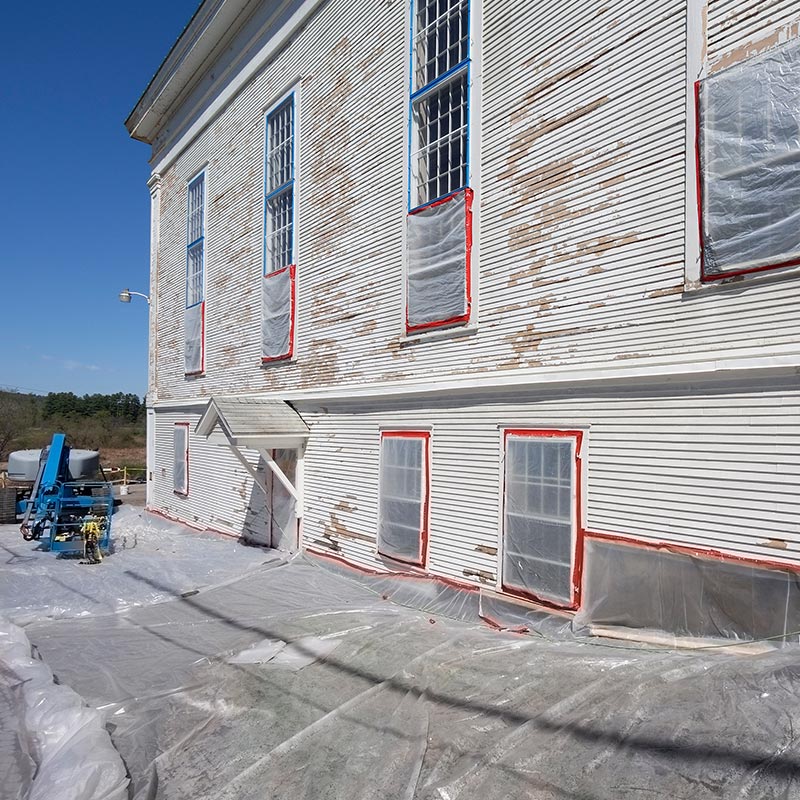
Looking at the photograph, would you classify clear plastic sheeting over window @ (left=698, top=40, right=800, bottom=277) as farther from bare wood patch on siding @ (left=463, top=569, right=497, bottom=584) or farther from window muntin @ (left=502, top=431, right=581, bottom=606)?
bare wood patch on siding @ (left=463, top=569, right=497, bottom=584)

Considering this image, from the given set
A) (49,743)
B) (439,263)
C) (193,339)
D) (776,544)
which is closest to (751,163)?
(776,544)

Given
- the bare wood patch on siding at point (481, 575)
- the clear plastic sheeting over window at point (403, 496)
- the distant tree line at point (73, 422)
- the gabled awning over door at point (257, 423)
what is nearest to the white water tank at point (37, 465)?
the gabled awning over door at point (257, 423)

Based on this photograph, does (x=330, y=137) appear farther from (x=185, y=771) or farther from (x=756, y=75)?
(x=185, y=771)

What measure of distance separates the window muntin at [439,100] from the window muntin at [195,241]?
8.70 meters

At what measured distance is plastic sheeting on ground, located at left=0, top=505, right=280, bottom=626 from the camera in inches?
344

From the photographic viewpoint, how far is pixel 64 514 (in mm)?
13758

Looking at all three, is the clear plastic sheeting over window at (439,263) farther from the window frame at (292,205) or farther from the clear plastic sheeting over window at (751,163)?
the window frame at (292,205)

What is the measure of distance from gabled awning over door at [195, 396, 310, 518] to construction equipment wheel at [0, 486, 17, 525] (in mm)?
9716

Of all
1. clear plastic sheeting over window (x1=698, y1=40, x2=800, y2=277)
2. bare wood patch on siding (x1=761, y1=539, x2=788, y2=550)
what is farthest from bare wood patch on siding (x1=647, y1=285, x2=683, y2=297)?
bare wood patch on siding (x1=761, y1=539, x2=788, y2=550)

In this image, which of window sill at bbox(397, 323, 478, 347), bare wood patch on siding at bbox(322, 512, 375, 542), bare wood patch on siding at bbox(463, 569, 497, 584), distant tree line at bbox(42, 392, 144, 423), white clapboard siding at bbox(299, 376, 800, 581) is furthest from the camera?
distant tree line at bbox(42, 392, 144, 423)

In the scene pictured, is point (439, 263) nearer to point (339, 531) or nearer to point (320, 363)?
point (320, 363)

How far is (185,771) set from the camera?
4.16 m

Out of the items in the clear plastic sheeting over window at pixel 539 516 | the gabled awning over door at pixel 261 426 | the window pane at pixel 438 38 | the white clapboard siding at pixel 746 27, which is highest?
the window pane at pixel 438 38

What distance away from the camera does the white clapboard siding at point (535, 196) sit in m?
5.89
